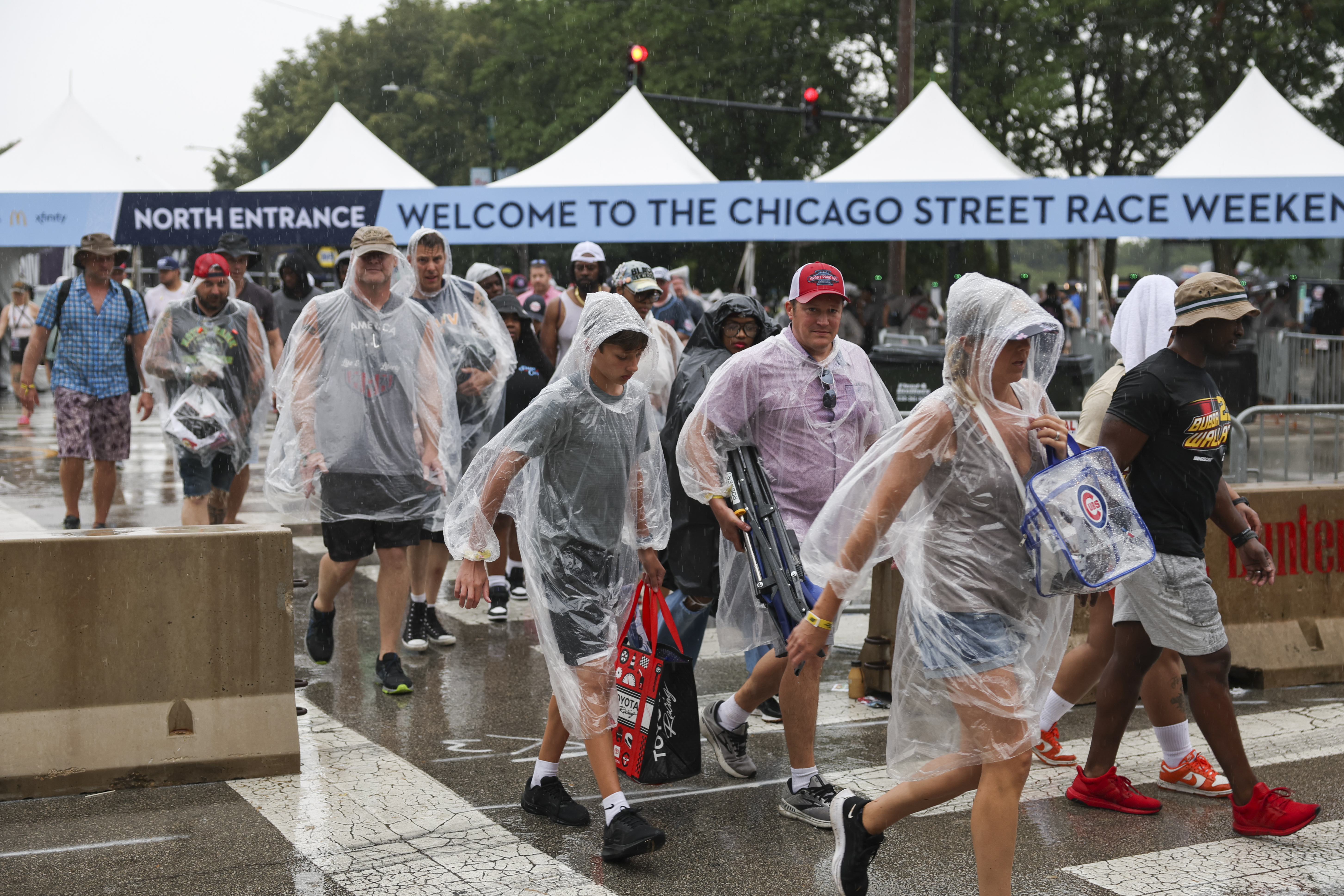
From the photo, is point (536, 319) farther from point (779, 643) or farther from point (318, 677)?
point (779, 643)

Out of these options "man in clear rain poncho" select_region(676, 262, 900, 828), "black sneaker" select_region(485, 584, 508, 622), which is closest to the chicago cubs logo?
"man in clear rain poncho" select_region(676, 262, 900, 828)

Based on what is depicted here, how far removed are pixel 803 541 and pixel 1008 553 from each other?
623 mm

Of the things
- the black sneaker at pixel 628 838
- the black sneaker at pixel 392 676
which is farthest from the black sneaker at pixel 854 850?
the black sneaker at pixel 392 676

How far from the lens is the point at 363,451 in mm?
5965

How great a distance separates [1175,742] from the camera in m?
4.91

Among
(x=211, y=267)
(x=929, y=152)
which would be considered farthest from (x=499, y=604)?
(x=929, y=152)

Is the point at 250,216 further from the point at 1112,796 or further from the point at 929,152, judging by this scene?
the point at 1112,796

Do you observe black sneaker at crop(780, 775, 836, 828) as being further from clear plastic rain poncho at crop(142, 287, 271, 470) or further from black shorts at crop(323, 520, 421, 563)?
clear plastic rain poncho at crop(142, 287, 271, 470)

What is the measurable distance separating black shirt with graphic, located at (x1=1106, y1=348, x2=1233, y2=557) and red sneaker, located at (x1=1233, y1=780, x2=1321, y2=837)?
78 centimetres

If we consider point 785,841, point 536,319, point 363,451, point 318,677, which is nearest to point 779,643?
point 785,841

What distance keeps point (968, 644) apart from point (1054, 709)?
1685 millimetres

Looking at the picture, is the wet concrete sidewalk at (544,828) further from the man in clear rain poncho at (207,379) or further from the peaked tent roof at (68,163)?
the peaked tent roof at (68,163)

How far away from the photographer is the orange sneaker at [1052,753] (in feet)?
17.2

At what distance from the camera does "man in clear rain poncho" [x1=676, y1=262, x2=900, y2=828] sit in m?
4.73
